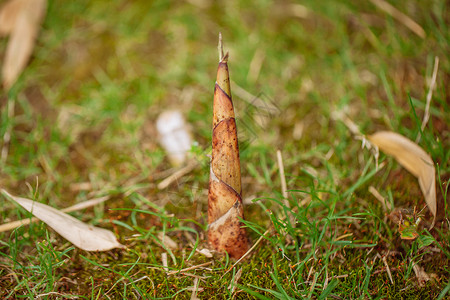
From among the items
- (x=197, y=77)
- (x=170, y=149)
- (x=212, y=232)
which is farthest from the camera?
(x=197, y=77)

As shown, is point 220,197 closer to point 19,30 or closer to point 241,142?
point 241,142

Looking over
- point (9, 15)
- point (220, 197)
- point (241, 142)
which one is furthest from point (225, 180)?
point (9, 15)

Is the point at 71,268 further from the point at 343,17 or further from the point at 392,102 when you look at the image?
the point at 343,17

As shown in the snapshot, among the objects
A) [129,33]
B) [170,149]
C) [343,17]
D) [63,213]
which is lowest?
[63,213]

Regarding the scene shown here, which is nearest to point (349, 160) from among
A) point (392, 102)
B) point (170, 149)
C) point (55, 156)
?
point (392, 102)

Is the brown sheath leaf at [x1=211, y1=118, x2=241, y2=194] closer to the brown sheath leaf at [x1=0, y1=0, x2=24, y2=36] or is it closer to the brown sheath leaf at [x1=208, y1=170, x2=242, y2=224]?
the brown sheath leaf at [x1=208, y1=170, x2=242, y2=224]
